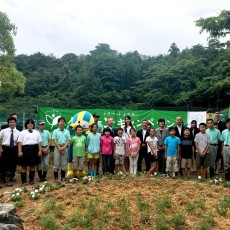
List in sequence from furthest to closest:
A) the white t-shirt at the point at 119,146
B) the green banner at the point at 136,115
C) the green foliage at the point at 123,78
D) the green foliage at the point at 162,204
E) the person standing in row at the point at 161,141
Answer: the green foliage at the point at 123,78, the green banner at the point at 136,115, the person standing in row at the point at 161,141, the white t-shirt at the point at 119,146, the green foliage at the point at 162,204

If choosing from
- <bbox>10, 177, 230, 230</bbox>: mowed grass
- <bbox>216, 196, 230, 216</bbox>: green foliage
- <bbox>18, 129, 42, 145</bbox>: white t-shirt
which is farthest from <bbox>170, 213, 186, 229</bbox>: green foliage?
<bbox>18, 129, 42, 145</bbox>: white t-shirt

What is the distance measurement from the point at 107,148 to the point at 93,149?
1.09ft

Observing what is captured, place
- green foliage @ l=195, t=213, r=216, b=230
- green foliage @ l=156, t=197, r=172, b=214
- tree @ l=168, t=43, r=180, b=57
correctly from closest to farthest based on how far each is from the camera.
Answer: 1. green foliage @ l=195, t=213, r=216, b=230
2. green foliage @ l=156, t=197, r=172, b=214
3. tree @ l=168, t=43, r=180, b=57

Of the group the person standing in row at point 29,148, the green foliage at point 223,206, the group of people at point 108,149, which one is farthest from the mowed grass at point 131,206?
the person standing in row at point 29,148

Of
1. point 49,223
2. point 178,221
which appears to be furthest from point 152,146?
point 49,223

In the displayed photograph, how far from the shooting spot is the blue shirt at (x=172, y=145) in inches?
312

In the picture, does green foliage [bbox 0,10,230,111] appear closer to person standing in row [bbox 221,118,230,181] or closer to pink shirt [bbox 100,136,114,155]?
person standing in row [bbox 221,118,230,181]

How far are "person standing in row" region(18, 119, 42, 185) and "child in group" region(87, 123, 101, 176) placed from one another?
116cm

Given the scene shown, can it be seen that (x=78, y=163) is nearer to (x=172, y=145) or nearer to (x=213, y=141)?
(x=172, y=145)

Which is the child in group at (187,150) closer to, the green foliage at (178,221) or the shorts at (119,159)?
the shorts at (119,159)

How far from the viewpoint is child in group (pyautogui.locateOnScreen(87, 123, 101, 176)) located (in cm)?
799

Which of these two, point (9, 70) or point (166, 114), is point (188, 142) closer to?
point (166, 114)

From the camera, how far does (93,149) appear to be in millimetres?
7992

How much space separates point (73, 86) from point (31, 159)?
38.6m
